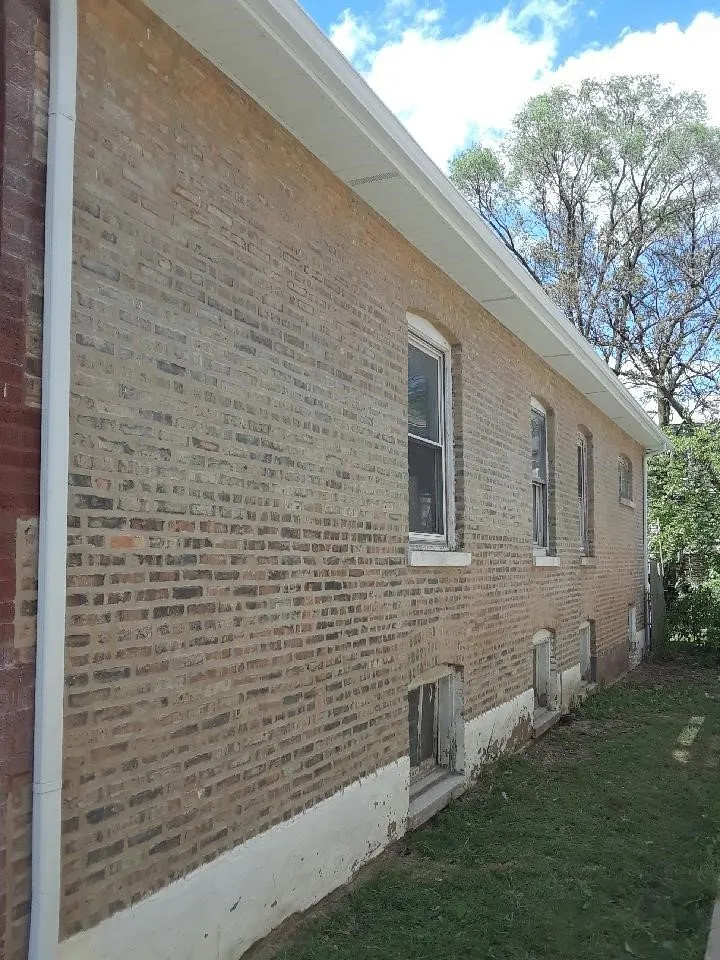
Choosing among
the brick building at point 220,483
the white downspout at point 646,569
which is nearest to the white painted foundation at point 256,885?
the brick building at point 220,483

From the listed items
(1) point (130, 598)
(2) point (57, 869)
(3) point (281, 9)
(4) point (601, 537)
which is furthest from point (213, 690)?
(4) point (601, 537)

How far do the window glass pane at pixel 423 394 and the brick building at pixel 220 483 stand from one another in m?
0.04

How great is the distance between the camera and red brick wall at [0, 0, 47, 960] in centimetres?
284

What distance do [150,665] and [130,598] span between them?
0.32m

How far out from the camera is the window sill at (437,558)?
6.13m

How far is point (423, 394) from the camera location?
6.98 meters

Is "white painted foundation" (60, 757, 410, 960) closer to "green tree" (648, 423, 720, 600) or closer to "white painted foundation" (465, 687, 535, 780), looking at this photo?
"white painted foundation" (465, 687, 535, 780)

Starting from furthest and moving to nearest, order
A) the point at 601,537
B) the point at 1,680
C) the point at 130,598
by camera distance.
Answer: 1. the point at 601,537
2. the point at 130,598
3. the point at 1,680

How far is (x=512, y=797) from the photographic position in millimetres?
6777

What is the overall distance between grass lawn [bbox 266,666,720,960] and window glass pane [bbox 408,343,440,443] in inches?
117

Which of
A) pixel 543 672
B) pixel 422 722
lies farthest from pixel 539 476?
pixel 422 722

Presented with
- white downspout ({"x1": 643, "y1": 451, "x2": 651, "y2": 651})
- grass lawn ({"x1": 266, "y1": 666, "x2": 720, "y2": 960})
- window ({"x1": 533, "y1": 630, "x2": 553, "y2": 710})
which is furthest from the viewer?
white downspout ({"x1": 643, "y1": 451, "x2": 651, "y2": 651})

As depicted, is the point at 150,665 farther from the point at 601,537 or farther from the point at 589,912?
the point at 601,537

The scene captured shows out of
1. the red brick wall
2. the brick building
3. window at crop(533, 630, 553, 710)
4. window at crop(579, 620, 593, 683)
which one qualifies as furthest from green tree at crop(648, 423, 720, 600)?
the red brick wall
